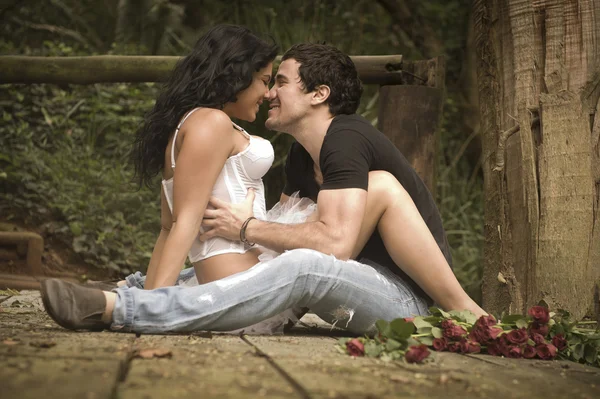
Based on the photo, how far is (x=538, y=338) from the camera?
2.54 m

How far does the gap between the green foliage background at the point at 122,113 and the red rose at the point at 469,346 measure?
10.9 ft

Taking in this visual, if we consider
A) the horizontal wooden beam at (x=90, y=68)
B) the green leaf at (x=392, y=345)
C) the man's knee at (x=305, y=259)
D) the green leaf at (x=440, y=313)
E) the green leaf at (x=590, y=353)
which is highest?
the horizontal wooden beam at (x=90, y=68)

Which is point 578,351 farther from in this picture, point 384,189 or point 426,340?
point 384,189

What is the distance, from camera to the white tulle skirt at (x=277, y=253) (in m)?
2.87

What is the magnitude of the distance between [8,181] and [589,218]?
5.12 metres

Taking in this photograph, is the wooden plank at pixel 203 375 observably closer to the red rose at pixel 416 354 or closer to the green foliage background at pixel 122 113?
the red rose at pixel 416 354

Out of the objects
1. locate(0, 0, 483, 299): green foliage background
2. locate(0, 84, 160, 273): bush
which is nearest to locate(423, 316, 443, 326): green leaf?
locate(0, 0, 483, 299): green foliage background

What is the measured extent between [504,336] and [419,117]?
2.03 meters

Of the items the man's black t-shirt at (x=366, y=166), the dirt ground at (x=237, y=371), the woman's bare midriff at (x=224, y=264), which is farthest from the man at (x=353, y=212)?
the dirt ground at (x=237, y=371)

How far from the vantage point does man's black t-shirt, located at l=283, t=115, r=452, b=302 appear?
9.17ft

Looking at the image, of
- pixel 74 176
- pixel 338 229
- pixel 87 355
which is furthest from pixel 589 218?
pixel 74 176

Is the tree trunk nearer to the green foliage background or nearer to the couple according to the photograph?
the couple

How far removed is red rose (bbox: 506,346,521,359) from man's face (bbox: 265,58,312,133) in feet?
4.38

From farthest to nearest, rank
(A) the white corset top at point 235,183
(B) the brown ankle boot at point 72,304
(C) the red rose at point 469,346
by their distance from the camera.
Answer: (A) the white corset top at point 235,183, (C) the red rose at point 469,346, (B) the brown ankle boot at point 72,304
